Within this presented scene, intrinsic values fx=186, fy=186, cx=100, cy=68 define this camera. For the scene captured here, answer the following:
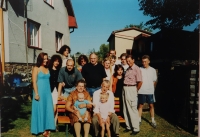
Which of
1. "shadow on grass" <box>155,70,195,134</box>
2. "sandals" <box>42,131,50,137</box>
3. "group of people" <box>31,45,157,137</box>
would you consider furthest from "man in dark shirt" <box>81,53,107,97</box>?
"shadow on grass" <box>155,70,195,134</box>

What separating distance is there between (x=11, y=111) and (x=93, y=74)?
4.57ft

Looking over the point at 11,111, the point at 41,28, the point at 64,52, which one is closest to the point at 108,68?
the point at 64,52

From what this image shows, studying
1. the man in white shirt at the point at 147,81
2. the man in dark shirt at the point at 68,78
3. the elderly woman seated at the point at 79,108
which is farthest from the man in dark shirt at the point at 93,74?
the man in white shirt at the point at 147,81

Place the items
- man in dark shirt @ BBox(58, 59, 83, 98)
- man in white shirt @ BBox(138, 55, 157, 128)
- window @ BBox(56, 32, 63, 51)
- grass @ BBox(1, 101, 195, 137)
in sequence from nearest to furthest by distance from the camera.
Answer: grass @ BBox(1, 101, 195, 137), man in dark shirt @ BBox(58, 59, 83, 98), man in white shirt @ BBox(138, 55, 157, 128), window @ BBox(56, 32, 63, 51)

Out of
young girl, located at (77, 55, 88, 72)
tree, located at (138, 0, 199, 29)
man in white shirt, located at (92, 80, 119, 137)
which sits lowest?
man in white shirt, located at (92, 80, 119, 137)

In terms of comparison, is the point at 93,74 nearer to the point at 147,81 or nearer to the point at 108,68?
the point at 108,68

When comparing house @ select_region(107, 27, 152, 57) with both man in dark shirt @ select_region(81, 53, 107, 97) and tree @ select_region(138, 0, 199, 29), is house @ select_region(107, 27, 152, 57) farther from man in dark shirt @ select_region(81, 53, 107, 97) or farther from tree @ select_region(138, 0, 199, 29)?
man in dark shirt @ select_region(81, 53, 107, 97)

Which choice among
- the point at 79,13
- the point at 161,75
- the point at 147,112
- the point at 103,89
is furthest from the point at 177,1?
the point at 147,112

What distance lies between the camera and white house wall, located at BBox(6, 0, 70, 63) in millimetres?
3078

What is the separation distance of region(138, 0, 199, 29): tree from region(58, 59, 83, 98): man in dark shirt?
141 centimetres

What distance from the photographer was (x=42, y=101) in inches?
104

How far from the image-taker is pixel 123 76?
10.2ft

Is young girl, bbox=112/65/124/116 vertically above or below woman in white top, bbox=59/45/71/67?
below

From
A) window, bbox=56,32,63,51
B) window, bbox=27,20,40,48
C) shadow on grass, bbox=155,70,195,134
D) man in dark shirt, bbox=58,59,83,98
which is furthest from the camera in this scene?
window, bbox=56,32,63,51
